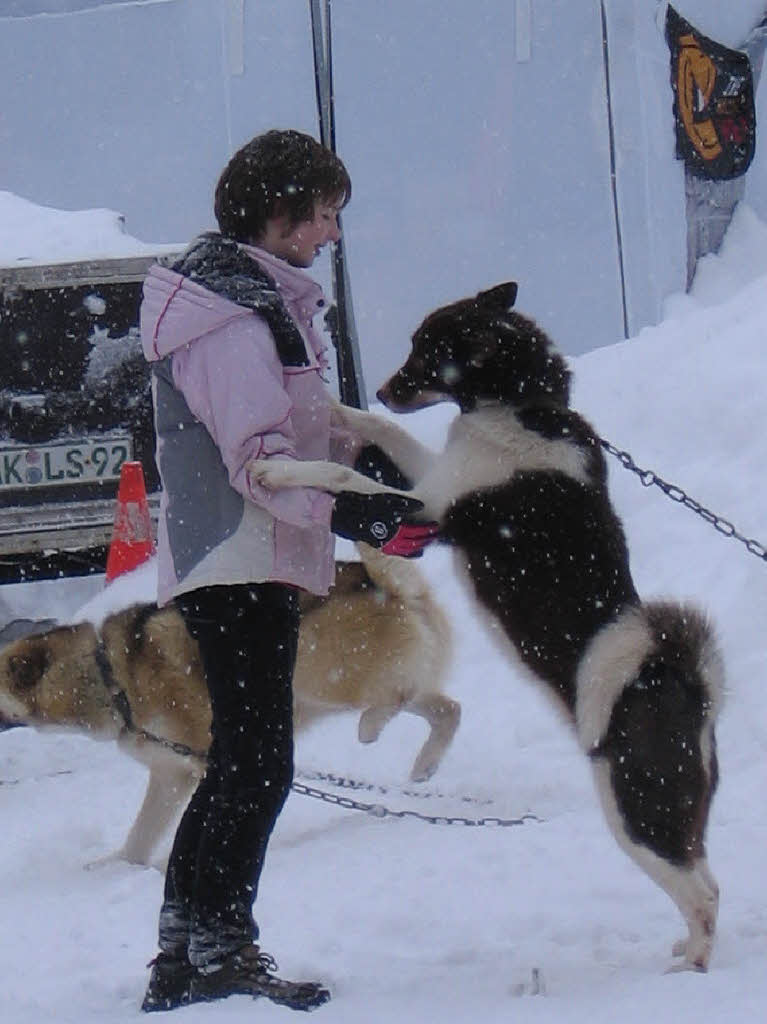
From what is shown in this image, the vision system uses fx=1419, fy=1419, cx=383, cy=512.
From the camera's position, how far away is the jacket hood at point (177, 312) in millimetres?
2734

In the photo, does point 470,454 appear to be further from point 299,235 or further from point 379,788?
point 379,788

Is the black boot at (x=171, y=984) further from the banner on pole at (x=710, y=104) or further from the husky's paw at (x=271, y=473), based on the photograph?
the banner on pole at (x=710, y=104)

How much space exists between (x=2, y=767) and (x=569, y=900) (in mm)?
2755

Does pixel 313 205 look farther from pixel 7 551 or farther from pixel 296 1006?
pixel 7 551

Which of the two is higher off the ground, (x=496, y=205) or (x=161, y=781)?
(x=496, y=205)

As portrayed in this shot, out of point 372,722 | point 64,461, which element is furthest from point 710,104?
point 372,722

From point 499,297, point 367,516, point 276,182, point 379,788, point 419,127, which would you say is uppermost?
point 419,127

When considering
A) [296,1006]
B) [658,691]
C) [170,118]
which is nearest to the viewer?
[296,1006]

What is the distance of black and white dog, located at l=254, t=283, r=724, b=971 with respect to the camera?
119 inches

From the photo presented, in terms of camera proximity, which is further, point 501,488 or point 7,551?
point 7,551

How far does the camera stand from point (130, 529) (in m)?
5.98

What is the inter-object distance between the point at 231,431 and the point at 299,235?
18.0 inches

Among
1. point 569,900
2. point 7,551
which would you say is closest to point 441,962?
point 569,900

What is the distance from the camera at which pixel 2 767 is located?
556 centimetres
